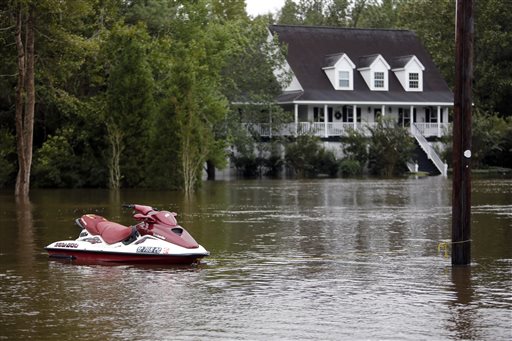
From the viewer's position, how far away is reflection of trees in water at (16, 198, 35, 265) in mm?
21589

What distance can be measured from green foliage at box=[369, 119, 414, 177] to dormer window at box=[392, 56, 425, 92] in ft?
27.6

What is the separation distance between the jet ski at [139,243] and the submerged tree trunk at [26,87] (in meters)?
26.9

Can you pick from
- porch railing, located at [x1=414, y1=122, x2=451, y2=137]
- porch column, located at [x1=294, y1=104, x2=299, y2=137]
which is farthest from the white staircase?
porch column, located at [x1=294, y1=104, x2=299, y2=137]

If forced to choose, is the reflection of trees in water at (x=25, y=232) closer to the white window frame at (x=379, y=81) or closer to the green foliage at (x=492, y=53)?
the white window frame at (x=379, y=81)

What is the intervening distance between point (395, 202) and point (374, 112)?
126 ft

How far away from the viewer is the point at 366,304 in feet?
49.4

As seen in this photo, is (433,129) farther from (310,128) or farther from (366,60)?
Result: (310,128)

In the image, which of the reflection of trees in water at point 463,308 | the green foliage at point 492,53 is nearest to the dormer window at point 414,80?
the green foliage at point 492,53

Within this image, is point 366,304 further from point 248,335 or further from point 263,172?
point 263,172

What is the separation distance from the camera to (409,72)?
78.3m

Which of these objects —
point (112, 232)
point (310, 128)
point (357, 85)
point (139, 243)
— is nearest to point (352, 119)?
point (357, 85)

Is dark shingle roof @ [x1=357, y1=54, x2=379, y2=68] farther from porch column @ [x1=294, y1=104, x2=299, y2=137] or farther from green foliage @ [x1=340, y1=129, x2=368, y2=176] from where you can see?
green foliage @ [x1=340, y1=129, x2=368, y2=176]

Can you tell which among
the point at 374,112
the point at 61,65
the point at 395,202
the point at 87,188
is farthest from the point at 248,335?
the point at 374,112

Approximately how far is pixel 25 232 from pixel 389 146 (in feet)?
149
